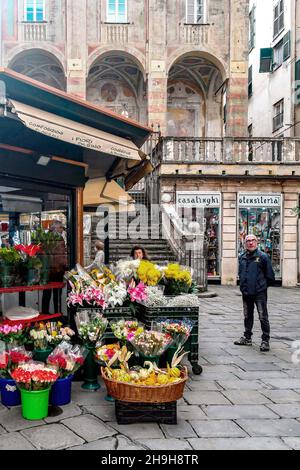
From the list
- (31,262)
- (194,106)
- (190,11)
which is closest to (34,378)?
(31,262)

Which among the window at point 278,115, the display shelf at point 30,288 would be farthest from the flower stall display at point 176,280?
the window at point 278,115

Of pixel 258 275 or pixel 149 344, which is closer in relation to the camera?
pixel 149 344

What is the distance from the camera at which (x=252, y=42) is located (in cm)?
2575

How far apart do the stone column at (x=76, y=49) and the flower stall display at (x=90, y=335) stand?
15.6 m

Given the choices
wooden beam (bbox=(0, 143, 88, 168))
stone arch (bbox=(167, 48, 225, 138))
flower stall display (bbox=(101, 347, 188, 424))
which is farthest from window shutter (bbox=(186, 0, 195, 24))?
flower stall display (bbox=(101, 347, 188, 424))

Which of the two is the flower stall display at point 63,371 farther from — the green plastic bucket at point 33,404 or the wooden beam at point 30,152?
the wooden beam at point 30,152

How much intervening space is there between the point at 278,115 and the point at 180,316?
19.0m

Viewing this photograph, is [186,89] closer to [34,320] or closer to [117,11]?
[117,11]

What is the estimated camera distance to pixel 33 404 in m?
4.16

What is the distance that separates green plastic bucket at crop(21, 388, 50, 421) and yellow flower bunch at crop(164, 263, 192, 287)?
238 cm

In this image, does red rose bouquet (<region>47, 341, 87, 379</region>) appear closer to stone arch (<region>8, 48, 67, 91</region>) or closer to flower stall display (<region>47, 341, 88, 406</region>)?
flower stall display (<region>47, 341, 88, 406</region>)

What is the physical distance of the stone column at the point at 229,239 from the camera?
1733 centimetres

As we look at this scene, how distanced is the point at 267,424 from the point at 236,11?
19.0m

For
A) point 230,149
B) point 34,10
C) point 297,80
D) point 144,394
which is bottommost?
point 144,394
